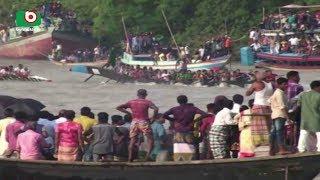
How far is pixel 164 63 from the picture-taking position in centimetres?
4597

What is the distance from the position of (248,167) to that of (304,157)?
0.86 m

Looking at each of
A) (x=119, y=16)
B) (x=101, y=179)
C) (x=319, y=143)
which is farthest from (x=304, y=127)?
(x=119, y=16)

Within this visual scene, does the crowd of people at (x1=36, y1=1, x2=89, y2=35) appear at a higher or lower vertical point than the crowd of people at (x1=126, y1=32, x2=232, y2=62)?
higher

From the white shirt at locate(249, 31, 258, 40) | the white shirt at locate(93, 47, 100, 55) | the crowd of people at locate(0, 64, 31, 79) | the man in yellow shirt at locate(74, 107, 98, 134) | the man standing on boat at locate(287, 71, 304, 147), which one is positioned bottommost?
the man in yellow shirt at locate(74, 107, 98, 134)

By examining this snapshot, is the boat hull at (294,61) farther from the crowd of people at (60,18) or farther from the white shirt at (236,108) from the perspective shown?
the white shirt at (236,108)

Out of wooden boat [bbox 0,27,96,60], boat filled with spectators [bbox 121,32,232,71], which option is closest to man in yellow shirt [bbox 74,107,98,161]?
boat filled with spectators [bbox 121,32,232,71]

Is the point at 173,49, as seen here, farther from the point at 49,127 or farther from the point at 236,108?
the point at 236,108

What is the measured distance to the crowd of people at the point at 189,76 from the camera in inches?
1547

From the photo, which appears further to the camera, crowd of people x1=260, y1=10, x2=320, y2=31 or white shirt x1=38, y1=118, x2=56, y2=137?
crowd of people x1=260, y1=10, x2=320, y2=31

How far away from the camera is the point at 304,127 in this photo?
14.5 m

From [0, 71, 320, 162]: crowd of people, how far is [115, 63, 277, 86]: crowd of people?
22.1 metres

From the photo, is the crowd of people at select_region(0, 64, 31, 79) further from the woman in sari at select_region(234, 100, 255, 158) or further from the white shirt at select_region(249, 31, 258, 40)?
the woman in sari at select_region(234, 100, 255, 158)

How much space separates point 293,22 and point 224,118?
3032cm

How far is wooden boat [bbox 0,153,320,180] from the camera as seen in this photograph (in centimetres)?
1454
